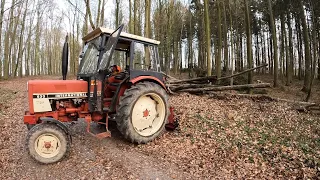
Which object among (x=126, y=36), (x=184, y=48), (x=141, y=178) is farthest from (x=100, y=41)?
(x=184, y=48)

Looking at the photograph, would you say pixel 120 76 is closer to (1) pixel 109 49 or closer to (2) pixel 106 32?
(1) pixel 109 49

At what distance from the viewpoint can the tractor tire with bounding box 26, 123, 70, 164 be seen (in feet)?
13.4

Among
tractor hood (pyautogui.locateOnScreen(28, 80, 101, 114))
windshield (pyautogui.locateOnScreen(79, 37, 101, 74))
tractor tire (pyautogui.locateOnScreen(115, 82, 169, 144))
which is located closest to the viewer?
tractor hood (pyautogui.locateOnScreen(28, 80, 101, 114))

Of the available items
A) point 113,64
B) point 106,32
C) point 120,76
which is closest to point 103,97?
point 120,76

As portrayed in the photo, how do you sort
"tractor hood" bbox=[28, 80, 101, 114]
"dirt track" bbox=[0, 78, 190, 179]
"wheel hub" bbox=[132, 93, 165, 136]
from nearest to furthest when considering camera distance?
"dirt track" bbox=[0, 78, 190, 179]
"tractor hood" bbox=[28, 80, 101, 114]
"wheel hub" bbox=[132, 93, 165, 136]

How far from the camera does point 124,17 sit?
2583 cm

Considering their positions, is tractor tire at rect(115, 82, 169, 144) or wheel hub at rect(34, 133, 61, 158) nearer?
wheel hub at rect(34, 133, 61, 158)

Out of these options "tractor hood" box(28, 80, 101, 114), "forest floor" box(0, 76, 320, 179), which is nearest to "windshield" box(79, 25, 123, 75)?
"tractor hood" box(28, 80, 101, 114)

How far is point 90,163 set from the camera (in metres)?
4.45

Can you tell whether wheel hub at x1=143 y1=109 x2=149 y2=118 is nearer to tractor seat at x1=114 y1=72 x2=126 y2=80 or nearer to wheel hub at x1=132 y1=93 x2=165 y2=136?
wheel hub at x1=132 y1=93 x2=165 y2=136

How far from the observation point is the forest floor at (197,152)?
162 inches

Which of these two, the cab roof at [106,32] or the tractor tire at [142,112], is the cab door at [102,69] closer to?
the cab roof at [106,32]

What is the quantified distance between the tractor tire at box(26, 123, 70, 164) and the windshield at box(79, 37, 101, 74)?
5.01ft

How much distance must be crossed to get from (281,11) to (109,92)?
2064 centimetres
